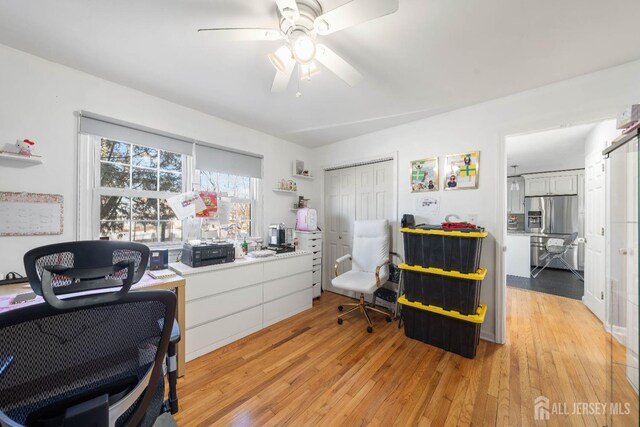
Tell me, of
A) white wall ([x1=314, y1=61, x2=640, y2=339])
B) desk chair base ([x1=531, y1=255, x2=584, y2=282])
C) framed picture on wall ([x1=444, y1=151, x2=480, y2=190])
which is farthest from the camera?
desk chair base ([x1=531, y1=255, x2=584, y2=282])

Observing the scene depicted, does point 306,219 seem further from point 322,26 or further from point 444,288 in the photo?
point 322,26

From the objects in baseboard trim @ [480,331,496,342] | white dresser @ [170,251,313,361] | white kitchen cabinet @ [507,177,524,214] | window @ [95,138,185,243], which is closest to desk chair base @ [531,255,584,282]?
white kitchen cabinet @ [507,177,524,214]

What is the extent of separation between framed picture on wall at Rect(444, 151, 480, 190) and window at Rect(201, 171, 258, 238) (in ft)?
8.05

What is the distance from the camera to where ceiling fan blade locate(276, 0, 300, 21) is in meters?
1.11

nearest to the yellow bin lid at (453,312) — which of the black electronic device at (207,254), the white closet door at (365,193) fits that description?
the white closet door at (365,193)

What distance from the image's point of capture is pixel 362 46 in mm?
1632

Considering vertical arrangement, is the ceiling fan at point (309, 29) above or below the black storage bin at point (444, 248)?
above

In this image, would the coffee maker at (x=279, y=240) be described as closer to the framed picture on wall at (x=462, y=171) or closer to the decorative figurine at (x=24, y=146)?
the framed picture on wall at (x=462, y=171)

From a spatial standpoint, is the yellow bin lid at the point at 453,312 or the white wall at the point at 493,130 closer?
the white wall at the point at 493,130

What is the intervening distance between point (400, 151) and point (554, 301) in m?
3.15

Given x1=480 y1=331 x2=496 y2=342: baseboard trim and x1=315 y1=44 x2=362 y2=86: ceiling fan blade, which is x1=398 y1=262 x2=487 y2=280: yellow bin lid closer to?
x1=480 y1=331 x2=496 y2=342: baseboard trim

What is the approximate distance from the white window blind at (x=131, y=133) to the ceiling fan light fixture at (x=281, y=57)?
5.34 ft

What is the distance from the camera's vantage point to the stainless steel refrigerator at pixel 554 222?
16.4 ft

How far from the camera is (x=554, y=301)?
11.0ft
